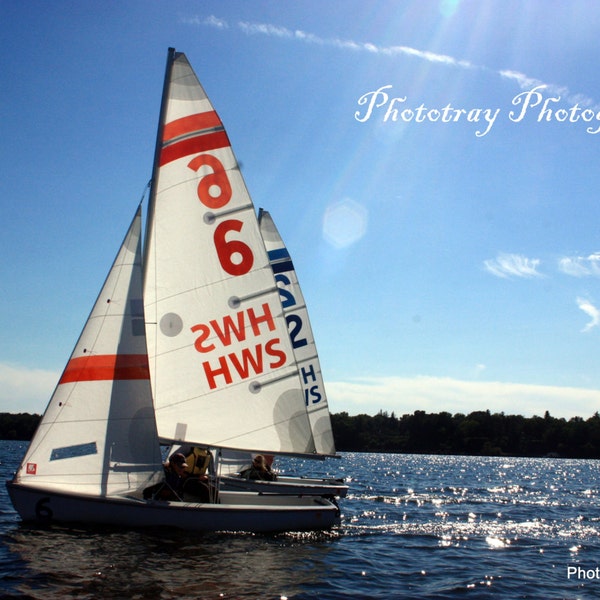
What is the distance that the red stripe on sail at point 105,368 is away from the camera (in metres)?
14.3

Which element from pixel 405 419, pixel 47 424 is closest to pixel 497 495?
pixel 47 424

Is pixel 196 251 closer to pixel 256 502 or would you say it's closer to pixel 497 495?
pixel 256 502

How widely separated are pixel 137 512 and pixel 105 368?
316 centimetres

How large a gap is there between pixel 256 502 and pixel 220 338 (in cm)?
424

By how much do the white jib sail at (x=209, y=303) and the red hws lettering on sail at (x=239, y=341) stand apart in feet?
0.08

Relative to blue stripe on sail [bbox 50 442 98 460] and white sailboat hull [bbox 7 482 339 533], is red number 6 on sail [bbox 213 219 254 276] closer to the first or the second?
blue stripe on sail [bbox 50 442 98 460]

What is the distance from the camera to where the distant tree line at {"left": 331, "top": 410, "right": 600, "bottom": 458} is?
401 ft

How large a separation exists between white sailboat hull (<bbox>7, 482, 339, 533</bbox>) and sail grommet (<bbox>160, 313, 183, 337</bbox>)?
3760 millimetres

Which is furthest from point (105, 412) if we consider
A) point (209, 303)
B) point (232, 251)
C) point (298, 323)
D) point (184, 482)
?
point (298, 323)

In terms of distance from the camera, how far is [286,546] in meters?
14.2

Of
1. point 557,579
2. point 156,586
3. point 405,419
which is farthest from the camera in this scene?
point 405,419

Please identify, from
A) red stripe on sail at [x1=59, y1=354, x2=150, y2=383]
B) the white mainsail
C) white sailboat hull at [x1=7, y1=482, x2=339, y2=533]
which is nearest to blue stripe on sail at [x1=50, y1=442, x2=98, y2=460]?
white sailboat hull at [x1=7, y1=482, x2=339, y2=533]

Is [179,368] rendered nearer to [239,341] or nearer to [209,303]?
[239,341]

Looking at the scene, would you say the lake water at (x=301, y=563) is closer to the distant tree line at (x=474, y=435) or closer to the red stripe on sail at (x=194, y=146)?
the red stripe on sail at (x=194, y=146)
